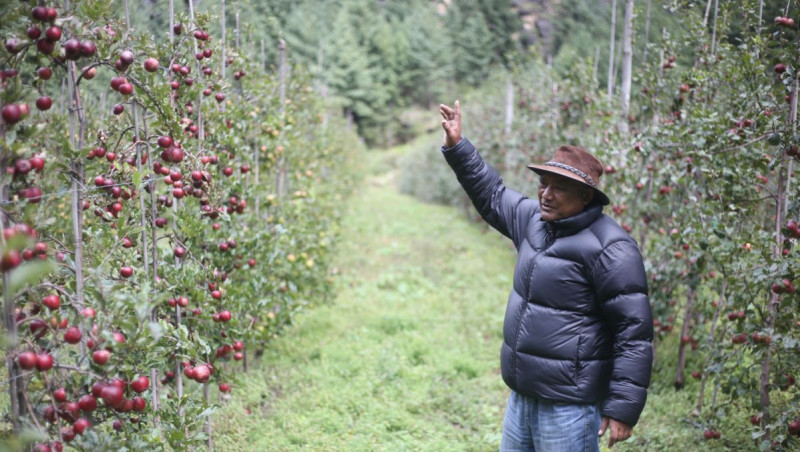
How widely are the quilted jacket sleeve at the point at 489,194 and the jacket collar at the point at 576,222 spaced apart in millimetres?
269

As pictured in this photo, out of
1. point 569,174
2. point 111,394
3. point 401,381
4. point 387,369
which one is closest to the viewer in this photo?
point 111,394

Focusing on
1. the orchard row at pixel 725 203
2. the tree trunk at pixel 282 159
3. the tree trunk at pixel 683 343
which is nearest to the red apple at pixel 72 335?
the orchard row at pixel 725 203

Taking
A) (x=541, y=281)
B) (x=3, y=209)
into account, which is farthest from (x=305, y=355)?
(x=3, y=209)

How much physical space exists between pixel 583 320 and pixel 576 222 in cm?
38

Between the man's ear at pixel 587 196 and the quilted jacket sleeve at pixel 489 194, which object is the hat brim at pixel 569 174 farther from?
the quilted jacket sleeve at pixel 489 194

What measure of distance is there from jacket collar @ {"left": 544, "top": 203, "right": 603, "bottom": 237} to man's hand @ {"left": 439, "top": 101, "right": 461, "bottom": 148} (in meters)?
0.60

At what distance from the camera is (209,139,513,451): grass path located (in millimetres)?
3471

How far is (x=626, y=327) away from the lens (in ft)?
6.44

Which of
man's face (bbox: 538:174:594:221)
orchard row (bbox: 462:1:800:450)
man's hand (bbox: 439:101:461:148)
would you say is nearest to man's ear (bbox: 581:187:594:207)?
man's face (bbox: 538:174:594:221)

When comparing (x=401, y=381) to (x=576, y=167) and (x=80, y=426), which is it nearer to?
(x=576, y=167)

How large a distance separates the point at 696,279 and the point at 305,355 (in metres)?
3.16

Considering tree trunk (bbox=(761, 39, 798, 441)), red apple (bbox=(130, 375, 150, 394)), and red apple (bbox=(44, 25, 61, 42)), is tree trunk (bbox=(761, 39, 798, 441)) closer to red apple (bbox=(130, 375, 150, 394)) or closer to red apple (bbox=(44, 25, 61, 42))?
red apple (bbox=(130, 375, 150, 394))

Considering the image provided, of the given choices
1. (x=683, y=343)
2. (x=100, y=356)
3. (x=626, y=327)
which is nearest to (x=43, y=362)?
(x=100, y=356)

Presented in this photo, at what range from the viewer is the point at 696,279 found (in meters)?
3.72
